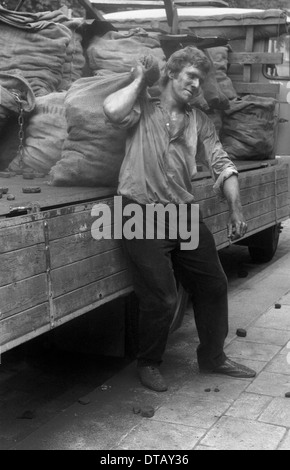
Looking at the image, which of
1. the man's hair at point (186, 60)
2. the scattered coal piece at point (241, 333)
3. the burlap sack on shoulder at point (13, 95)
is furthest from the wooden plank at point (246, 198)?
the burlap sack on shoulder at point (13, 95)

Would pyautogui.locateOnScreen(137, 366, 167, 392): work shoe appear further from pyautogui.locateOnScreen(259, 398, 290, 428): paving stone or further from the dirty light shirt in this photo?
the dirty light shirt

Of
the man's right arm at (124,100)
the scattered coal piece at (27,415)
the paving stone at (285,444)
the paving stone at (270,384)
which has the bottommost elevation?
the scattered coal piece at (27,415)

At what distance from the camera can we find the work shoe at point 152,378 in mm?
4590

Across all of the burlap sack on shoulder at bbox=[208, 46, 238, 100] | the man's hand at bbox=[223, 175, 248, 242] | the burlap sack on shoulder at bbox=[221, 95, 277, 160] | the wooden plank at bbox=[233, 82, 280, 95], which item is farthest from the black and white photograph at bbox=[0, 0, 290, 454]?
the wooden plank at bbox=[233, 82, 280, 95]

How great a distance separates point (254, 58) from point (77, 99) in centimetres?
343

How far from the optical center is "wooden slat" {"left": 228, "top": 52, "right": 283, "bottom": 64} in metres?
7.48

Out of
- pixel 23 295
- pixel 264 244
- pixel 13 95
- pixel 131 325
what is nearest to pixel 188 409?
pixel 131 325

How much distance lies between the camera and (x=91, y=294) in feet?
13.2

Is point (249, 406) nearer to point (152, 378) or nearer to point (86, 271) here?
point (152, 378)

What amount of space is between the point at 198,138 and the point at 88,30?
200cm

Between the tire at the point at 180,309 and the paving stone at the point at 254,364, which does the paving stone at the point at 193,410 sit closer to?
the paving stone at the point at 254,364

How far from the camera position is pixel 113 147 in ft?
14.8

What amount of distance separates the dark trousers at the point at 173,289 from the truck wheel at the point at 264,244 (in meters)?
3.37

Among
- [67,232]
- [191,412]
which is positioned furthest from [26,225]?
[191,412]
